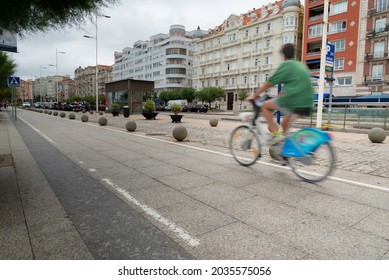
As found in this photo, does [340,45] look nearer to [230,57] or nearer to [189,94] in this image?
[230,57]

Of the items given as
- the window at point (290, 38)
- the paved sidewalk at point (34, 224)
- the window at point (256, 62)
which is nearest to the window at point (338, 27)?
the window at point (290, 38)

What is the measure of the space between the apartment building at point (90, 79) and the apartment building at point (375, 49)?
109278 millimetres

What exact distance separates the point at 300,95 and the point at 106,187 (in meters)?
3.32

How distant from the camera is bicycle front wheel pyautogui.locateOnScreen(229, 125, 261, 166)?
568cm

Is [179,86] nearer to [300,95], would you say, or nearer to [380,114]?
[380,114]

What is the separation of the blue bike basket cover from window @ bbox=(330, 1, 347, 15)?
48.3 m

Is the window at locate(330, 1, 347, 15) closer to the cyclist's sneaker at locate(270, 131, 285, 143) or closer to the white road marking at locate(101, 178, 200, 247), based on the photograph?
the cyclist's sneaker at locate(270, 131, 285, 143)

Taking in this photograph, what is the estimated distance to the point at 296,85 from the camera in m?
4.54

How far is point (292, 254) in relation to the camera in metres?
2.49

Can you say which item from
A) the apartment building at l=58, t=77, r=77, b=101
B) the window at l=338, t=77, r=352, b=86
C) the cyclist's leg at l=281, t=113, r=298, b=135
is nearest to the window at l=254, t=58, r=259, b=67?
the window at l=338, t=77, r=352, b=86

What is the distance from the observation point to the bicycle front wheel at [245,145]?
224 inches

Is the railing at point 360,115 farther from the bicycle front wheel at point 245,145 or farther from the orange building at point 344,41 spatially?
the orange building at point 344,41
